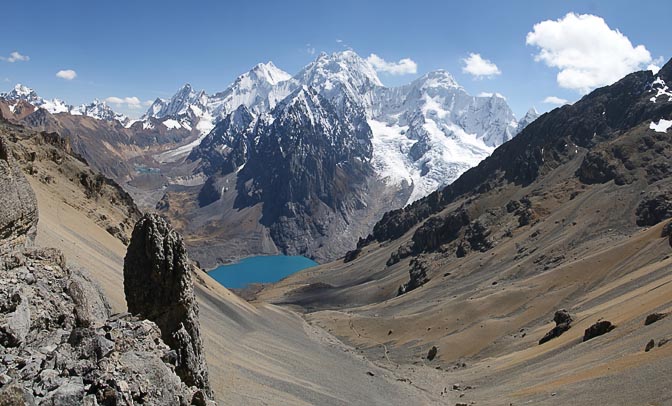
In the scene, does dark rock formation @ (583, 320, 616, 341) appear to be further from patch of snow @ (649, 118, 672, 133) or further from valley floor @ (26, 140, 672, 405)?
patch of snow @ (649, 118, 672, 133)

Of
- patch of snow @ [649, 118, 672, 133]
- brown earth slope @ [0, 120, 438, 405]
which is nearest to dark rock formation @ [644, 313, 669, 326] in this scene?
brown earth slope @ [0, 120, 438, 405]

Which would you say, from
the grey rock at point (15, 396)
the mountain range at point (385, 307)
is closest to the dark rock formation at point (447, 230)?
the mountain range at point (385, 307)

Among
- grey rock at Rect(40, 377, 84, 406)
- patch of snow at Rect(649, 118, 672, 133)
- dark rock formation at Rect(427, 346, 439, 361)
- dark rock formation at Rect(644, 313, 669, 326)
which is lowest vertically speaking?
dark rock formation at Rect(427, 346, 439, 361)

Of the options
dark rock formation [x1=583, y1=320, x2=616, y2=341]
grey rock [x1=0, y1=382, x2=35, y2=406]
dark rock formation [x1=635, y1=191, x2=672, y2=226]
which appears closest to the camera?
grey rock [x1=0, y1=382, x2=35, y2=406]

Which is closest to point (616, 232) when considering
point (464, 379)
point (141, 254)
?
point (464, 379)

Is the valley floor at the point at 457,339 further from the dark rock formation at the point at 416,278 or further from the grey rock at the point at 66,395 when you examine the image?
the grey rock at the point at 66,395
